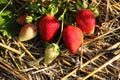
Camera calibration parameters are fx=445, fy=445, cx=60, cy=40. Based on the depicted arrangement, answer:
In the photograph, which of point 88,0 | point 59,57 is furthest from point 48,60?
point 88,0

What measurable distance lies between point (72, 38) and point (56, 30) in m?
0.10

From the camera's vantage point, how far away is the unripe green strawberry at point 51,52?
6.91 ft

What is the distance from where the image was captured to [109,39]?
2229 mm

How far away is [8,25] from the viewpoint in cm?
230

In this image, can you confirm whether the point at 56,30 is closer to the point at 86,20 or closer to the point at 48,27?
the point at 48,27

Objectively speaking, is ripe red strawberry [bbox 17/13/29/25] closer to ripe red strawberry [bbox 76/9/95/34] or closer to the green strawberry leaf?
the green strawberry leaf

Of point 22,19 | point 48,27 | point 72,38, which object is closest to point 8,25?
point 22,19

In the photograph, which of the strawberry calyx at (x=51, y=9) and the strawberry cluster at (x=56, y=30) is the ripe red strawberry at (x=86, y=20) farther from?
the strawberry calyx at (x=51, y=9)

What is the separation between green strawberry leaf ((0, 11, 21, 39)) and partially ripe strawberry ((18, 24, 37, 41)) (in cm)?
6

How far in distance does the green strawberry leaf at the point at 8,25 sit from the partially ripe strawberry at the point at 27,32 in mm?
64

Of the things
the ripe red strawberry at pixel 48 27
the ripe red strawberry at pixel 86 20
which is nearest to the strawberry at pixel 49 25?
the ripe red strawberry at pixel 48 27

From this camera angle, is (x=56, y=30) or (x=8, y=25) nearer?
(x=56, y=30)

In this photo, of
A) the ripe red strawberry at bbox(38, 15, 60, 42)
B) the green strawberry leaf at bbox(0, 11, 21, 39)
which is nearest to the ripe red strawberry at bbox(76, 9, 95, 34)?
the ripe red strawberry at bbox(38, 15, 60, 42)

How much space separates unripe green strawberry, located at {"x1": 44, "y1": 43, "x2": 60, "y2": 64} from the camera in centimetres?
211
